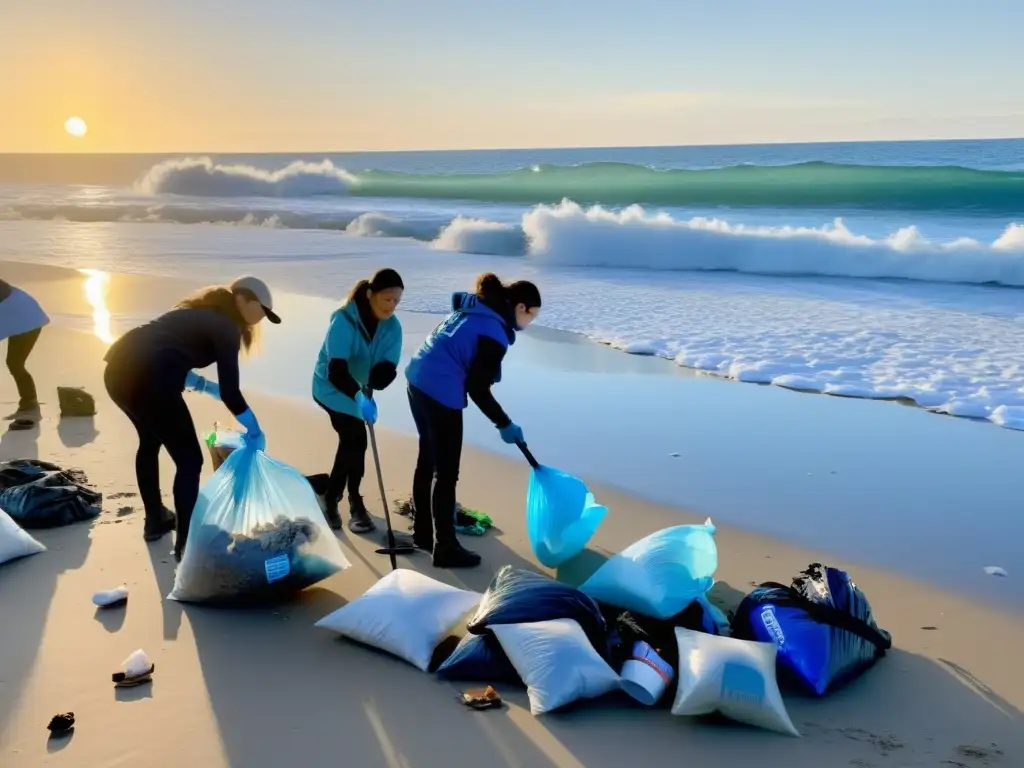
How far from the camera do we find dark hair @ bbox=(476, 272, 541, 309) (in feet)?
13.7

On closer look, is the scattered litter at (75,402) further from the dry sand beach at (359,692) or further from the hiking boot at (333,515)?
the hiking boot at (333,515)

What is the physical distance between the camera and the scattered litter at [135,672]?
3.19 metres

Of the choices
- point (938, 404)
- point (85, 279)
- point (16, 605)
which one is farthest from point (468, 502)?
point (85, 279)

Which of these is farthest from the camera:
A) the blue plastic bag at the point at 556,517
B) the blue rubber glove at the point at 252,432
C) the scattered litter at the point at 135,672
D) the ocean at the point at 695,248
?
the ocean at the point at 695,248

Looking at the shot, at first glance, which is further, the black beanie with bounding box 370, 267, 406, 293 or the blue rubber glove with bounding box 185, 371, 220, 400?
the black beanie with bounding box 370, 267, 406, 293

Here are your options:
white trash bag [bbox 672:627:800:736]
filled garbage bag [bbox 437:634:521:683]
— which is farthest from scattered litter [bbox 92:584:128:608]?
white trash bag [bbox 672:627:800:736]

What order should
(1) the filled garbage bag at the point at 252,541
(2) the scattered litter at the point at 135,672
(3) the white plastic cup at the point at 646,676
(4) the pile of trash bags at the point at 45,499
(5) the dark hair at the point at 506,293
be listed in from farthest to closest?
(4) the pile of trash bags at the point at 45,499
(5) the dark hair at the point at 506,293
(1) the filled garbage bag at the point at 252,541
(2) the scattered litter at the point at 135,672
(3) the white plastic cup at the point at 646,676

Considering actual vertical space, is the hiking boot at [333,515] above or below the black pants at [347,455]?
below

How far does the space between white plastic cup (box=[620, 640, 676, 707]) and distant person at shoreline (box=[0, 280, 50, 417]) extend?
5.19 m

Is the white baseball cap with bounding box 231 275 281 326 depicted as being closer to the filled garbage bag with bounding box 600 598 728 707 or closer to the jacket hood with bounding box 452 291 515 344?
the jacket hood with bounding box 452 291 515 344

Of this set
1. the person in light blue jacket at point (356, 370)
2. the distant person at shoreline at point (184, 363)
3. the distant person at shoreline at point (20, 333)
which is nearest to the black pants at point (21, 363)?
the distant person at shoreline at point (20, 333)

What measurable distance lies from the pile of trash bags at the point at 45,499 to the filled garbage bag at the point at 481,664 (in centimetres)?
245

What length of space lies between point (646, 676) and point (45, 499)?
319cm

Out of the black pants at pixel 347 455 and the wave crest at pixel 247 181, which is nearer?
the black pants at pixel 347 455
